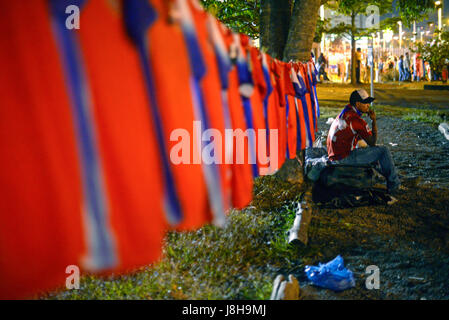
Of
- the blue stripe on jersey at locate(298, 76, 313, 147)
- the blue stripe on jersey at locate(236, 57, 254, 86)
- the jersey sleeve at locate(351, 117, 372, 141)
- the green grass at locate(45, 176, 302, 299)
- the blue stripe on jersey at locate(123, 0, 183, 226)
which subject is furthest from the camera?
the jersey sleeve at locate(351, 117, 372, 141)

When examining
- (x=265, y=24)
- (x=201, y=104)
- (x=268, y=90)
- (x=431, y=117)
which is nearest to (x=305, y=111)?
(x=268, y=90)

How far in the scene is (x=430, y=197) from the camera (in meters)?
6.48

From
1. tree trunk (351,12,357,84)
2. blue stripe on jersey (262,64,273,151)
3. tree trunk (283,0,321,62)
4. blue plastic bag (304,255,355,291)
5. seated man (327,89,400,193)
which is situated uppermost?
tree trunk (351,12,357,84)

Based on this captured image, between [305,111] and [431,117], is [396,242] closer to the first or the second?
[305,111]

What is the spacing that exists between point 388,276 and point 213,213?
257 cm

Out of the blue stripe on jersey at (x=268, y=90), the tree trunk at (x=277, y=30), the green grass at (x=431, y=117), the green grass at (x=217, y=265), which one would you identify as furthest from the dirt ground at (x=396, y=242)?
the green grass at (x=431, y=117)

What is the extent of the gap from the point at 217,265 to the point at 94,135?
291cm

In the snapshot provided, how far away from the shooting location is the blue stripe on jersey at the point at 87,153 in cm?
188

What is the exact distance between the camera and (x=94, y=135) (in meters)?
1.96

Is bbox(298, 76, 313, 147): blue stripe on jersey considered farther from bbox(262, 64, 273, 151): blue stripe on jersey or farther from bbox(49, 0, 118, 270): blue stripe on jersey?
bbox(49, 0, 118, 270): blue stripe on jersey

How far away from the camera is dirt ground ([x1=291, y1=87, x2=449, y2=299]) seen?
161 inches

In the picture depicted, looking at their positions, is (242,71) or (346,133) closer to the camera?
(242,71)

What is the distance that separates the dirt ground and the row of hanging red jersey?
2408 millimetres

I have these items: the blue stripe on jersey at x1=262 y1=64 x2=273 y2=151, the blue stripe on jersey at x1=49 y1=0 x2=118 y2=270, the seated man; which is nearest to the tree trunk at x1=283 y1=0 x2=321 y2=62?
the seated man
